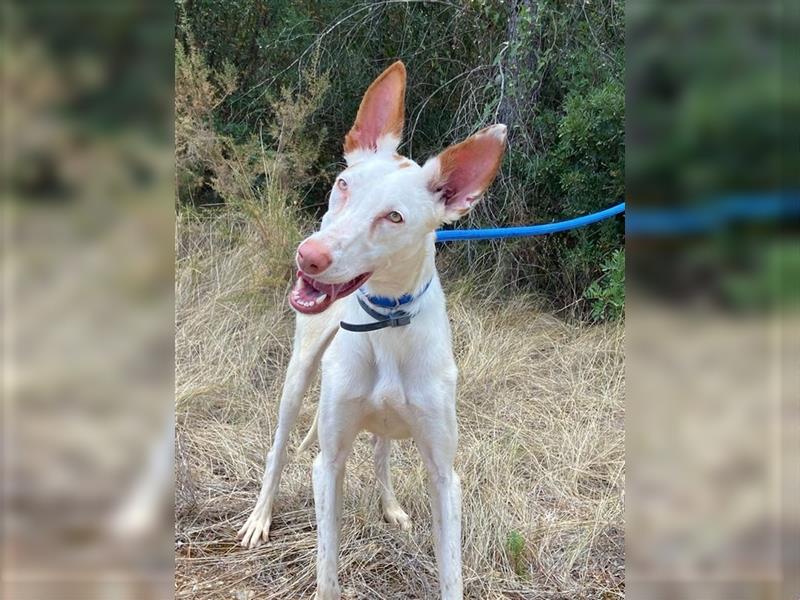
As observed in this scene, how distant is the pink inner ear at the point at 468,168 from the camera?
6.24ft

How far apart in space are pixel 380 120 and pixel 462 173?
36cm

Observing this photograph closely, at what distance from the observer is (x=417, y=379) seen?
2.07 m

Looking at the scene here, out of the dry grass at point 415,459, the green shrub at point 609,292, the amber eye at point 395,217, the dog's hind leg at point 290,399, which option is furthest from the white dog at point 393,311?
the green shrub at point 609,292

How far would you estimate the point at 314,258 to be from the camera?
1634 millimetres

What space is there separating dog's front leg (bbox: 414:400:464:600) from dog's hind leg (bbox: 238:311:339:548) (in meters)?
0.66

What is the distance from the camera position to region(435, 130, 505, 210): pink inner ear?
1.90 meters

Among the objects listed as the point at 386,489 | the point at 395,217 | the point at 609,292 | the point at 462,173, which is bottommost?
the point at 386,489

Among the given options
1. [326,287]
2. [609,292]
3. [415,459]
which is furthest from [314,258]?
[609,292]

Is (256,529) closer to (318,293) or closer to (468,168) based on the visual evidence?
(318,293)

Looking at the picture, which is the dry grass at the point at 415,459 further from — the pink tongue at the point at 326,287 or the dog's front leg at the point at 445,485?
the pink tongue at the point at 326,287

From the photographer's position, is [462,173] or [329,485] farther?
[329,485]
